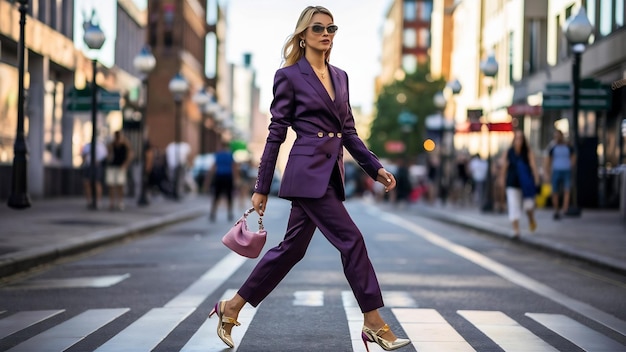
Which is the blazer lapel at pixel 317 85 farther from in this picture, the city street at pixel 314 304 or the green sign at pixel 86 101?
the green sign at pixel 86 101

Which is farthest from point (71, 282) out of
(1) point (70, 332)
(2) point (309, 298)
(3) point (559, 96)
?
(3) point (559, 96)

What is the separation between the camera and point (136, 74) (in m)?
51.3

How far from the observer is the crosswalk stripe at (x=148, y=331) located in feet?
22.8

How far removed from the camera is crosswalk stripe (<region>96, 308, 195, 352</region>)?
6945 mm

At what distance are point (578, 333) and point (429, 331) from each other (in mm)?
994

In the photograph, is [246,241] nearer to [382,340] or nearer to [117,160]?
[382,340]

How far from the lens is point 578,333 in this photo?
25.8 feet

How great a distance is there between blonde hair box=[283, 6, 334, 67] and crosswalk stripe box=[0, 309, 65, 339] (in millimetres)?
2478

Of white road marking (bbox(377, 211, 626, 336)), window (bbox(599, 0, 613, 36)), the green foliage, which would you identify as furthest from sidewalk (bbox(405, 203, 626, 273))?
the green foliage

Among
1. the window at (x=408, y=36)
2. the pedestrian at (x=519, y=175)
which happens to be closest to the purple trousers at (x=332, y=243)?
the pedestrian at (x=519, y=175)

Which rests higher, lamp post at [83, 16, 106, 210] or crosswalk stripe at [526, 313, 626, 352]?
lamp post at [83, 16, 106, 210]

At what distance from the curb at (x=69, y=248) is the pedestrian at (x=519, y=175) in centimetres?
596

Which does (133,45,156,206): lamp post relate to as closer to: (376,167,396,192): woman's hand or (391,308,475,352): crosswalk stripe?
(391,308,475,352): crosswalk stripe

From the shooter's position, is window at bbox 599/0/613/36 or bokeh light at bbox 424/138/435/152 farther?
bokeh light at bbox 424/138/435/152
